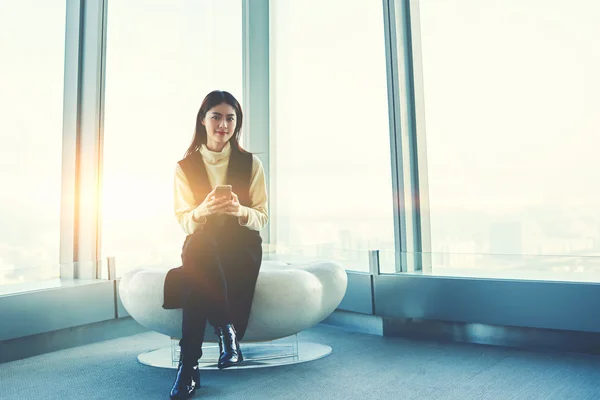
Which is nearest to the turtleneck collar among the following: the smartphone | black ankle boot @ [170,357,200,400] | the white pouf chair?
the smartphone

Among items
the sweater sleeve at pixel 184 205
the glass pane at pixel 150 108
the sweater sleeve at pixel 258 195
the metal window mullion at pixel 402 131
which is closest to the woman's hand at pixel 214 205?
the sweater sleeve at pixel 184 205

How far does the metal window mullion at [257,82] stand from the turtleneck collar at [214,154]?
148 cm

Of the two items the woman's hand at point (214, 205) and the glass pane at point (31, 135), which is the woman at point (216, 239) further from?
the glass pane at point (31, 135)

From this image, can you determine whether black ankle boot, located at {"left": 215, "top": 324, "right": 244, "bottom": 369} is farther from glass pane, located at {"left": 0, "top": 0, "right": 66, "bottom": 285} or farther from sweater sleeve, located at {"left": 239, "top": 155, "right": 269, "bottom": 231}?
glass pane, located at {"left": 0, "top": 0, "right": 66, "bottom": 285}

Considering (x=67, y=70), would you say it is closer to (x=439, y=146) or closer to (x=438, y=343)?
(x=439, y=146)

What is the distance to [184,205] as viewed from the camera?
2225 millimetres

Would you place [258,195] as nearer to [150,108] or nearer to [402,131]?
[402,131]

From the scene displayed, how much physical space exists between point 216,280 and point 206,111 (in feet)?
2.46

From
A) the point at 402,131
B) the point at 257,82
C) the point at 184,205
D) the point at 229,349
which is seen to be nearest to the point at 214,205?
the point at 184,205

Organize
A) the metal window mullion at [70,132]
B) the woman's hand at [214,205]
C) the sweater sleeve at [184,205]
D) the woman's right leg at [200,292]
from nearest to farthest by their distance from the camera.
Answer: the woman's right leg at [200,292], the woman's hand at [214,205], the sweater sleeve at [184,205], the metal window mullion at [70,132]

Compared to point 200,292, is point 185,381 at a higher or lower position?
lower

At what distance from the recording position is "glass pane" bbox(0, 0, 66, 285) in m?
2.71

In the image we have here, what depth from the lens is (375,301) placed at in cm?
277

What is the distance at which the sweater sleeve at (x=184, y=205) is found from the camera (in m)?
2.13
